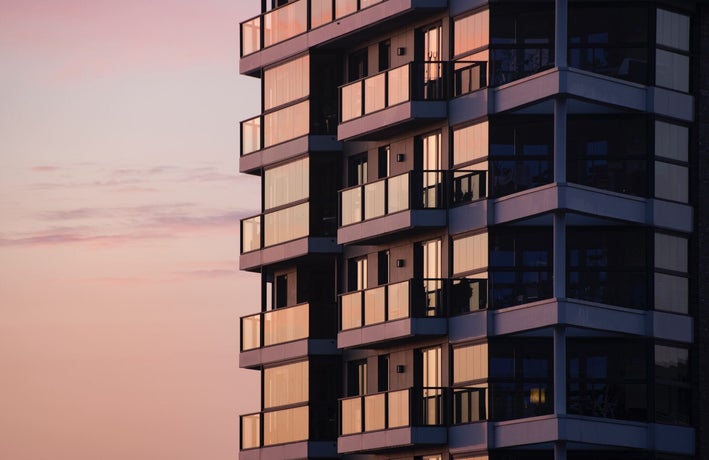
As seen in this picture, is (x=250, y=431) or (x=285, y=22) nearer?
(x=285, y=22)

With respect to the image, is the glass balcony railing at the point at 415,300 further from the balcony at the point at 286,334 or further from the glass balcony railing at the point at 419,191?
the balcony at the point at 286,334

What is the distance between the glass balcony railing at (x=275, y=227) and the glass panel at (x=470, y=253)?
8.00 meters

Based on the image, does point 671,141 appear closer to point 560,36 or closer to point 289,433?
point 560,36

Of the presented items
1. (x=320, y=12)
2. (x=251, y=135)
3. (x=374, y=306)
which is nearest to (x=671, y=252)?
(x=374, y=306)

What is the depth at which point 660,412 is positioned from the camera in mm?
70000

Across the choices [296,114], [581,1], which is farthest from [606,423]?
[296,114]

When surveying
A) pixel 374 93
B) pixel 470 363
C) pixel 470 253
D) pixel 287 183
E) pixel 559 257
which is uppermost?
pixel 374 93

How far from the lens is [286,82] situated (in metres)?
81.9

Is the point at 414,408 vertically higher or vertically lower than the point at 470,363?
lower

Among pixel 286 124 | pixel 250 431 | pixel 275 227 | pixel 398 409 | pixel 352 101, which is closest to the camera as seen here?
pixel 398 409

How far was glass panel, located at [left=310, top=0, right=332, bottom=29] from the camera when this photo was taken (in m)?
79.6

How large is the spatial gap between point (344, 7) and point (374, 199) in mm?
6268

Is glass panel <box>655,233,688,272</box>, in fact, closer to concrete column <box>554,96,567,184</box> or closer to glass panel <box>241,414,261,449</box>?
concrete column <box>554,96,567,184</box>

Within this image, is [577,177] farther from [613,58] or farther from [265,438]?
[265,438]
